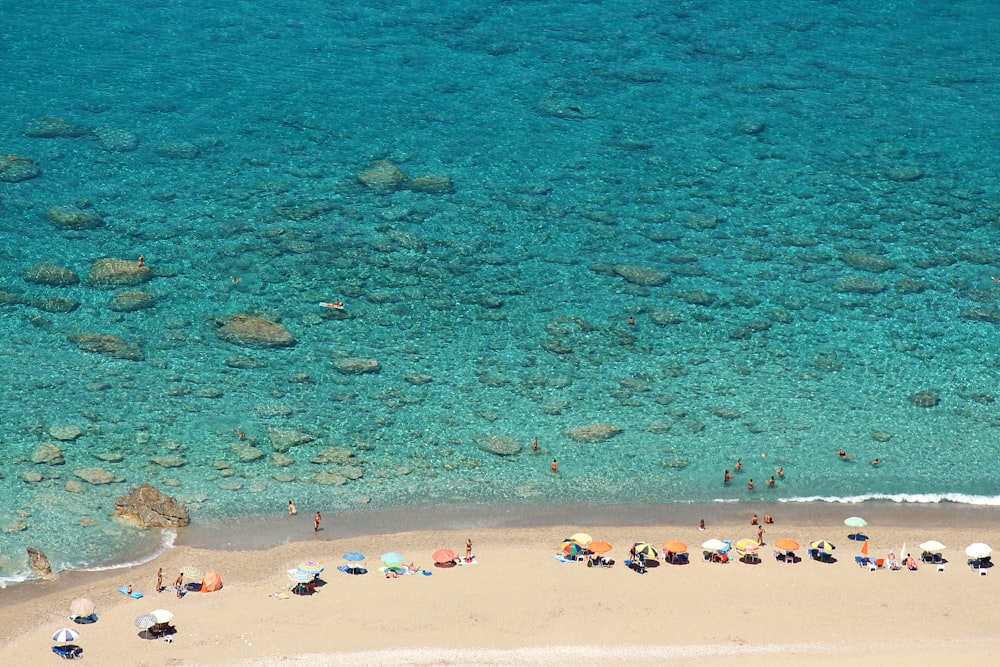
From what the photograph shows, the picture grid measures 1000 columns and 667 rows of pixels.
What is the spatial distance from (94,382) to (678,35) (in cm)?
4587

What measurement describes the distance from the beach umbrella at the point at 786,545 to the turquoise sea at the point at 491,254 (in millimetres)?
4494

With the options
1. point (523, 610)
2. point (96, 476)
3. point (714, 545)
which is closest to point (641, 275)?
point (714, 545)

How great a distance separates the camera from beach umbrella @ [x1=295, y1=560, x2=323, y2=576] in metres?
45.9

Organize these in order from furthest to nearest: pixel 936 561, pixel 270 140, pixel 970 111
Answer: pixel 970 111, pixel 270 140, pixel 936 561

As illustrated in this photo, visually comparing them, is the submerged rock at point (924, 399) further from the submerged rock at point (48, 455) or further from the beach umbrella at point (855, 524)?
the submerged rock at point (48, 455)

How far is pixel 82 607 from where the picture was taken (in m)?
43.2

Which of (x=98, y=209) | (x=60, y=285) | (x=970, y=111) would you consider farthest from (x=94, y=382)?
(x=970, y=111)

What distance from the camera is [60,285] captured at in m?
62.0

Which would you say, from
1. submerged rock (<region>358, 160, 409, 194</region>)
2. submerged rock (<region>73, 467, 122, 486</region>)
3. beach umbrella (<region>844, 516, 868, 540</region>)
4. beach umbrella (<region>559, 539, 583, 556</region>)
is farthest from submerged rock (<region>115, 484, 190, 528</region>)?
submerged rock (<region>358, 160, 409, 194</region>)

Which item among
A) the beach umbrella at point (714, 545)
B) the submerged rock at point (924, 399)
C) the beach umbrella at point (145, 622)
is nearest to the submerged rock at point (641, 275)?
the submerged rock at point (924, 399)

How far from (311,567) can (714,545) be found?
14.2 metres

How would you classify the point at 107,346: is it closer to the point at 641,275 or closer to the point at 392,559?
the point at 392,559

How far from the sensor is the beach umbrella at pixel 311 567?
151 ft

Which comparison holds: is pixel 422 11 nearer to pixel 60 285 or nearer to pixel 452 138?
pixel 452 138
